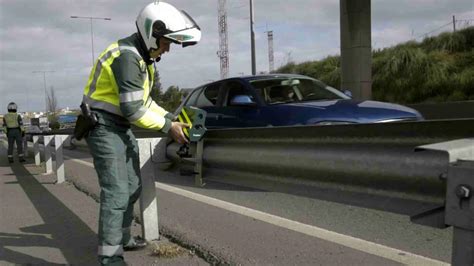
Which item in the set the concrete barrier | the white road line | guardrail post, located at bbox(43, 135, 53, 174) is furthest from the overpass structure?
the concrete barrier

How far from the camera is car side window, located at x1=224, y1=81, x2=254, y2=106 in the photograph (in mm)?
8156

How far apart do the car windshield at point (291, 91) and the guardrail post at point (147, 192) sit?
3.40 m

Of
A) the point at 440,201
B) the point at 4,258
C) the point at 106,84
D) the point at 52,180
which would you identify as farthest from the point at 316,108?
the point at 52,180

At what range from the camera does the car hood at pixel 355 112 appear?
6535mm

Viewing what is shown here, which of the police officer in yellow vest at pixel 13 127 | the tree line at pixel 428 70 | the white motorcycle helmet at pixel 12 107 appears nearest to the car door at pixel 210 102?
the police officer in yellow vest at pixel 13 127

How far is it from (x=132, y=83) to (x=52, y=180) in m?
6.56

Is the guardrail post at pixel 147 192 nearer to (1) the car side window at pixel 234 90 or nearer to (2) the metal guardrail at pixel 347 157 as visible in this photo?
(2) the metal guardrail at pixel 347 157

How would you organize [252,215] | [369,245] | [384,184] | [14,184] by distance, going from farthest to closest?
[14,184] < [252,215] < [369,245] < [384,184]

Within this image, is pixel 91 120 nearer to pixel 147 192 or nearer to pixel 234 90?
pixel 147 192

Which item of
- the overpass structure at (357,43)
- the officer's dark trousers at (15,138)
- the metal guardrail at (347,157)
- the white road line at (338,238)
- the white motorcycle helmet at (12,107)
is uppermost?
the overpass structure at (357,43)

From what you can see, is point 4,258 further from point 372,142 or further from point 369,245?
point 372,142

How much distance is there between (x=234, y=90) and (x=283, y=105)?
4.92 ft

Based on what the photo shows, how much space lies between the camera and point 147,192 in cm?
440

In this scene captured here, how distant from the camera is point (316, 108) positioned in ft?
22.3
